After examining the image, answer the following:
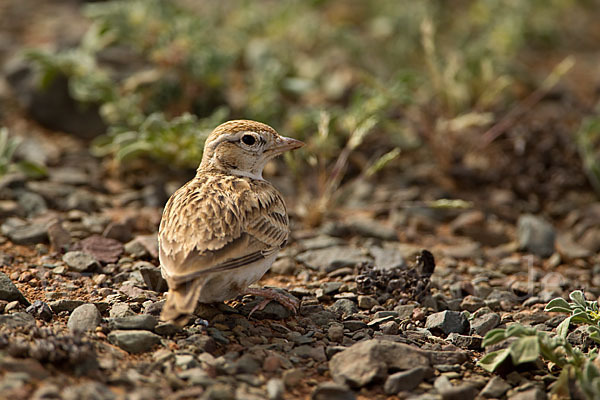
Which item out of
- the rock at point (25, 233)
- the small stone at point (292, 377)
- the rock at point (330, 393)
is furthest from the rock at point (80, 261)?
the rock at point (330, 393)

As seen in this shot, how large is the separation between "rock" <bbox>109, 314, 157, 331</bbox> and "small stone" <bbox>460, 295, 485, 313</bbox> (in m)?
2.56

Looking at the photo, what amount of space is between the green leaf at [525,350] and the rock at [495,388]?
18cm

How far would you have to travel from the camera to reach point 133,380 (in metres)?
4.40

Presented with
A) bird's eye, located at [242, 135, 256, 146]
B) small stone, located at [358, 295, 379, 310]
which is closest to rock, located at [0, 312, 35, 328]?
bird's eye, located at [242, 135, 256, 146]

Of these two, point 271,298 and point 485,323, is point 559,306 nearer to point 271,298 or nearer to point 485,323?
point 485,323

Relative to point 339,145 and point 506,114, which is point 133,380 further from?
point 506,114

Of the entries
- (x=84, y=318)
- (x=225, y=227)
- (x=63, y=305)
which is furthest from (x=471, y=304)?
(x=63, y=305)

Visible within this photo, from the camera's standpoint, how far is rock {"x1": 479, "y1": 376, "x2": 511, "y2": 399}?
472 centimetres

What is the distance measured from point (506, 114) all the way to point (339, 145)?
2.35 meters

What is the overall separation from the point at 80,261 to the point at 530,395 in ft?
12.3

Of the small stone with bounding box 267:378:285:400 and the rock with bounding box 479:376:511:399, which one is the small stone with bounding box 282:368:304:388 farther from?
the rock with bounding box 479:376:511:399

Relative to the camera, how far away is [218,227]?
5.12 meters

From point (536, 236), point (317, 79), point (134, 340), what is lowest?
point (536, 236)

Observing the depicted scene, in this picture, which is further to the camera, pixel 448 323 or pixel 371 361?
pixel 448 323
